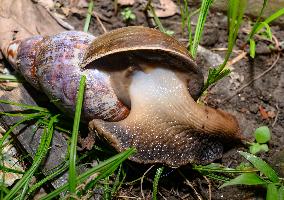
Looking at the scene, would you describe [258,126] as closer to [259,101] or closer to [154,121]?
[259,101]

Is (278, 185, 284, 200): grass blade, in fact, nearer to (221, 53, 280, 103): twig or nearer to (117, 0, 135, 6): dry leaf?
(221, 53, 280, 103): twig

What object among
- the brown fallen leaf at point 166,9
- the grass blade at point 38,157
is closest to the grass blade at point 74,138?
the grass blade at point 38,157

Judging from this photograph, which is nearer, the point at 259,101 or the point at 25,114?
the point at 25,114

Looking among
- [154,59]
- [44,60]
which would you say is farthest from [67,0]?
[154,59]

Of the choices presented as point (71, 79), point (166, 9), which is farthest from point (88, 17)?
point (71, 79)

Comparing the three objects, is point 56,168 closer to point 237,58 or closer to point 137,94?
point 137,94

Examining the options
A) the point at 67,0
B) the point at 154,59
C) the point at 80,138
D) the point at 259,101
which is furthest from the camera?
the point at 67,0

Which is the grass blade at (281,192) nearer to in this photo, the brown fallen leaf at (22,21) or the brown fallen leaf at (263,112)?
the brown fallen leaf at (263,112)
